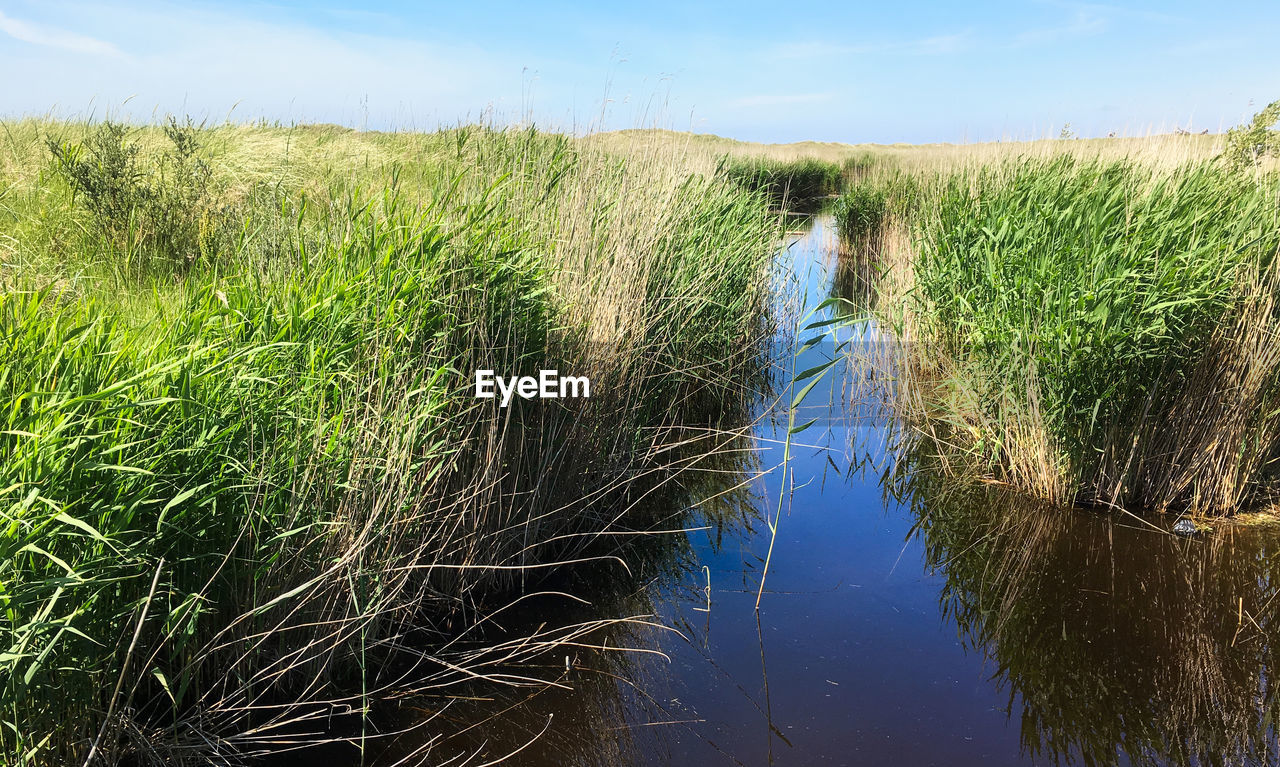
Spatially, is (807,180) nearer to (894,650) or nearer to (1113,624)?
(1113,624)

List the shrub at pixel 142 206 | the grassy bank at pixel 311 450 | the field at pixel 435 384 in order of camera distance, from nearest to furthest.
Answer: the grassy bank at pixel 311 450 → the field at pixel 435 384 → the shrub at pixel 142 206

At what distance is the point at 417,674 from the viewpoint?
3125mm

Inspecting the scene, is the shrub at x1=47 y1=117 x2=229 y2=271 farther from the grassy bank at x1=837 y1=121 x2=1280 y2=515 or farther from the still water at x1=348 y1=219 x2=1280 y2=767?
the grassy bank at x1=837 y1=121 x2=1280 y2=515

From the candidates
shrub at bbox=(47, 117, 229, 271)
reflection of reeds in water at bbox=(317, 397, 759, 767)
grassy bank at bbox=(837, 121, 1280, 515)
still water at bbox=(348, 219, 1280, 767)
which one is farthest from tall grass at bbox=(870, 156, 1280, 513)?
shrub at bbox=(47, 117, 229, 271)

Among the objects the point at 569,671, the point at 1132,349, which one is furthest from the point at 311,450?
the point at 1132,349

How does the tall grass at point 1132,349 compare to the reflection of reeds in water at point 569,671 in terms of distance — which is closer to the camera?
the reflection of reeds in water at point 569,671

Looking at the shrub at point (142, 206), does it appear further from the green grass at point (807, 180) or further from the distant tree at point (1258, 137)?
the green grass at point (807, 180)

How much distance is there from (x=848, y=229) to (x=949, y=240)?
8.74m

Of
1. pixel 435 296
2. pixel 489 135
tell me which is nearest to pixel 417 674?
pixel 435 296

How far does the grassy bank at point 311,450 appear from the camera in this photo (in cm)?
221

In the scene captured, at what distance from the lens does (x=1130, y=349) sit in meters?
4.24

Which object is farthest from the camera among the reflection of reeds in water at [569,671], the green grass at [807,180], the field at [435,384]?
the green grass at [807,180]

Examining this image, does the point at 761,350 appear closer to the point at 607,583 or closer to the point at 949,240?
the point at 949,240

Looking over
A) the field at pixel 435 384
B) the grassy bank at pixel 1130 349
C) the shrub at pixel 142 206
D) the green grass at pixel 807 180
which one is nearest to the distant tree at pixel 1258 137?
the field at pixel 435 384
